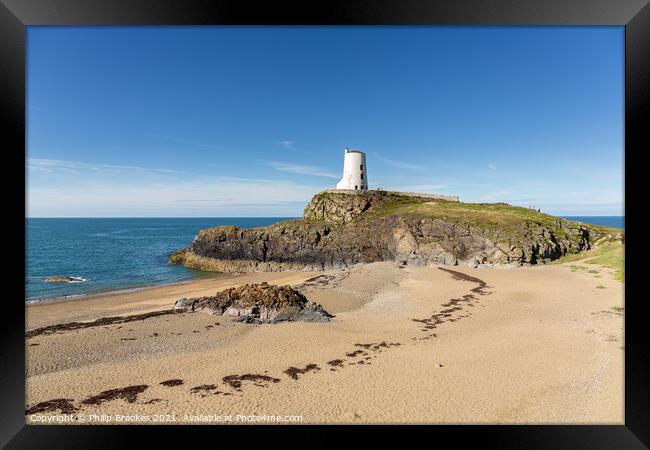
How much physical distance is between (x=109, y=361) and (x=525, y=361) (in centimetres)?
1517

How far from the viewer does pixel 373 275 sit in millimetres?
29094

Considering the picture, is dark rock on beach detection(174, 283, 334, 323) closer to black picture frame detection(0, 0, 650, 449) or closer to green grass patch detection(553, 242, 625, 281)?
black picture frame detection(0, 0, 650, 449)

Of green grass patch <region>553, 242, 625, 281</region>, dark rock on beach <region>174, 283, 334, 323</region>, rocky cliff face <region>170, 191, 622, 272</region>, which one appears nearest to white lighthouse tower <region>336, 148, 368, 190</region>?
rocky cliff face <region>170, 191, 622, 272</region>

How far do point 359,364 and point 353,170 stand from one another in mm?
40719

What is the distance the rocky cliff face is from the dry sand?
44.4 ft

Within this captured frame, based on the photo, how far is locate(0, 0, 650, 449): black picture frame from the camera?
3920 mm

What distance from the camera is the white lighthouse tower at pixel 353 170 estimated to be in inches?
1917

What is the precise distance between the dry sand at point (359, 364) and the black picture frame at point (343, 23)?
1.53m

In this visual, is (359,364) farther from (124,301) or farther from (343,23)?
Result: (124,301)

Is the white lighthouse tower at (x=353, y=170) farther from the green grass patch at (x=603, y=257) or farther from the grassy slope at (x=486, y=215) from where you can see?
the green grass patch at (x=603, y=257)

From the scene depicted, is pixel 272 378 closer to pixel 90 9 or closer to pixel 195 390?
pixel 195 390

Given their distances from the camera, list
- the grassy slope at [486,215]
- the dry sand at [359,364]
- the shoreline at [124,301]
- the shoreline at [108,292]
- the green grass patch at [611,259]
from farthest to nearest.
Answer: the grassy slope at [486,215] → the green grass patch at [611,259] → the shoreline at [108,292] → the shoreline at [124,301] → the dry sand at [359,364]

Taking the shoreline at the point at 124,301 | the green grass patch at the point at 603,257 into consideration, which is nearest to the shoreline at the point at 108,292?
the shoreline at the point at 124,301
